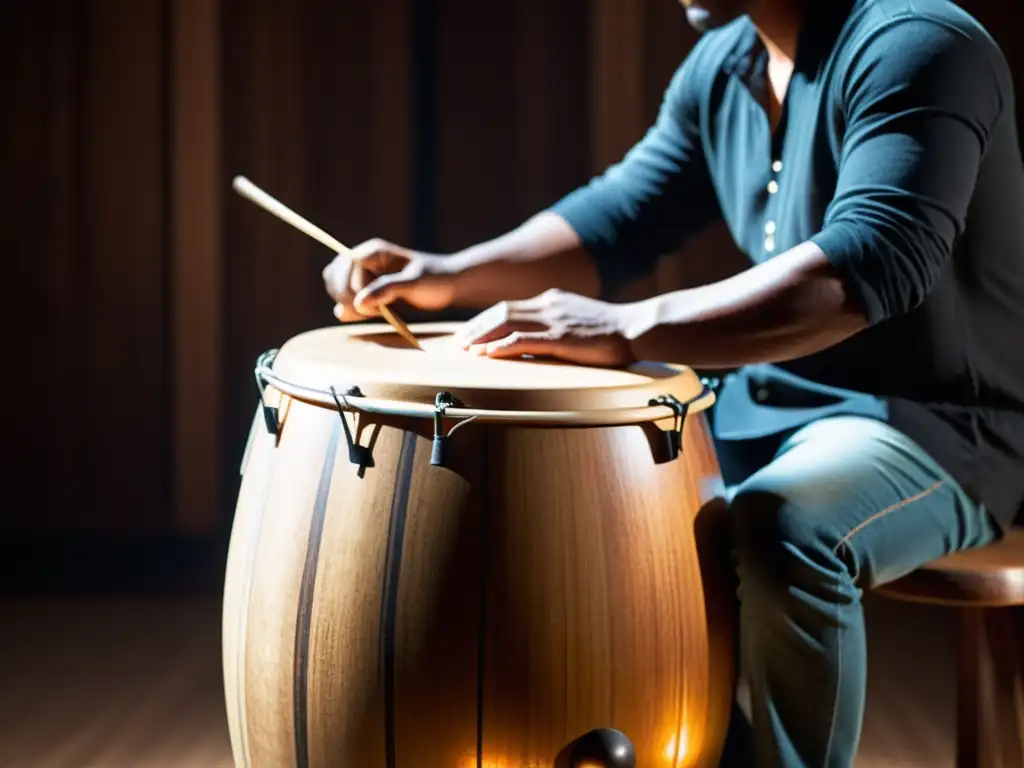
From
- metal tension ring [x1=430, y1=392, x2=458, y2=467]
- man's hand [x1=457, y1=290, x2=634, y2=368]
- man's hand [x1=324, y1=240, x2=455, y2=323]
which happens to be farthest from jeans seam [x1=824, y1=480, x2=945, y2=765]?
man's hand [x1=324, y1=240, x2=455, y2=323]

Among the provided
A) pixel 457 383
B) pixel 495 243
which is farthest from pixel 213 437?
pixel 457 383

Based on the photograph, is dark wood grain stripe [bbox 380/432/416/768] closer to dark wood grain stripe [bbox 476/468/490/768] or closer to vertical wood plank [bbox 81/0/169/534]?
dark wood grain stripe [bbox 476/468/490/768]

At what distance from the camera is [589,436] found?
122cm

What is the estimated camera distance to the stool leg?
154 cm

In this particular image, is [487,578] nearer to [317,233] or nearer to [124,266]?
[317,233]

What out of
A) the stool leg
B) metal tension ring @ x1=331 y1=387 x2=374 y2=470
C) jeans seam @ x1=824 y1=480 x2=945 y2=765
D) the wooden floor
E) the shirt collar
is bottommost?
the wooden floor

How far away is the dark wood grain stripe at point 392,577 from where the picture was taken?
1206 millimetres

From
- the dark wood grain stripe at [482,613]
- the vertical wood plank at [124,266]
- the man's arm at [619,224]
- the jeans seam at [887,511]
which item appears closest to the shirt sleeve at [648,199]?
the man's arm at [619,224]

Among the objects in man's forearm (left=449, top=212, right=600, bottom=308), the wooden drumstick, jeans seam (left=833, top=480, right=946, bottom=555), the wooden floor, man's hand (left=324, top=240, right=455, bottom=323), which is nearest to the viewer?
jeans seam (left=833, top=480, right=946, bottom=555)

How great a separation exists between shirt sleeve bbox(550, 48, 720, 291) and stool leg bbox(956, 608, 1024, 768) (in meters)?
0.66

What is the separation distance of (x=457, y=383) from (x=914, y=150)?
1.76 ft

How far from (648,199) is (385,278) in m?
0.44

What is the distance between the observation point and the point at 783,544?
126cm

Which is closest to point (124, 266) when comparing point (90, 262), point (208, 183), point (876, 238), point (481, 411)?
point (90, 262)
